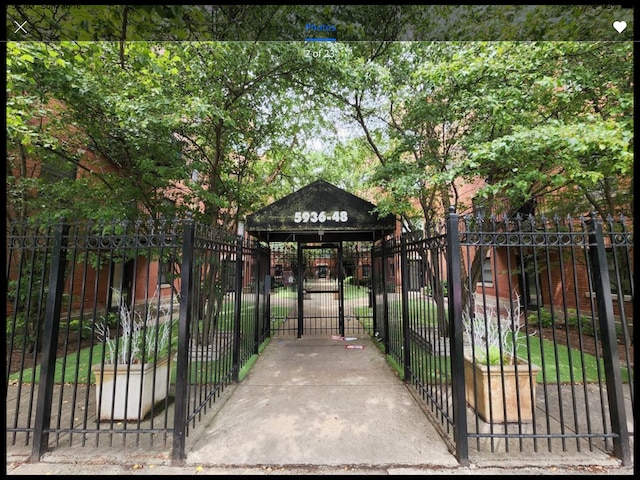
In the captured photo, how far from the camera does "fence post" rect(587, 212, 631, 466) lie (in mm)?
3275

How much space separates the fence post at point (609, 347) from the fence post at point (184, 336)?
14.8 feet

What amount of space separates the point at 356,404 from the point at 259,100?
22.4 ft

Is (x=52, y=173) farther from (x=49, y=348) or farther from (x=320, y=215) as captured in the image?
(x=320, y=215)

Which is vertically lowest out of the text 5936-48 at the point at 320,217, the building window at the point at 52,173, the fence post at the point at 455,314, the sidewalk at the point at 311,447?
the sidewalk at the point at 311,447

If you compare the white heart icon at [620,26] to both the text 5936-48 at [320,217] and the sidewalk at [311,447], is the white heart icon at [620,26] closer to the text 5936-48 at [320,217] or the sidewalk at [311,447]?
the text 5936-48 at [320,217]

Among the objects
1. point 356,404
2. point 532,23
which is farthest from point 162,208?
point 532,23

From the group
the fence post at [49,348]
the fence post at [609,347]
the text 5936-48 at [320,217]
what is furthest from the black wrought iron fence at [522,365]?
the fence post at [49,348]

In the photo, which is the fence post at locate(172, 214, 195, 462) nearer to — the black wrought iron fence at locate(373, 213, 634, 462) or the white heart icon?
the black wrought iron fence at locate(373, 213, 634, 462)

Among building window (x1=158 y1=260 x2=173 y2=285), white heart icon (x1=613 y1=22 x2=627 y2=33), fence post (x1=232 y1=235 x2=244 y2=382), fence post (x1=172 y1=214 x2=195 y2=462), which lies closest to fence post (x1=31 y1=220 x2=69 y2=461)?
building window (x1=158 y1=260 x2=173 y2=285)

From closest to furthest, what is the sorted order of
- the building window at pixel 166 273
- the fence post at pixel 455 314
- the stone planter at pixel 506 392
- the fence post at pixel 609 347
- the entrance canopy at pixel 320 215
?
1. the fence post at pixel 609 347
2. the fence post at pixel 455 314
3. the building window at pixel 166 273
4. the stone planter at pixel 506 392
5. the entrance canopy at pixel 320 215

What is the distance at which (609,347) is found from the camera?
11.2ft

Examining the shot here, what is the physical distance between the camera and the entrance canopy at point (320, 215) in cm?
700

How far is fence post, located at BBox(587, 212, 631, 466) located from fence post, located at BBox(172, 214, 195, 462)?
4508 mm

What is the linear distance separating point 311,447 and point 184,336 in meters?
1.86
